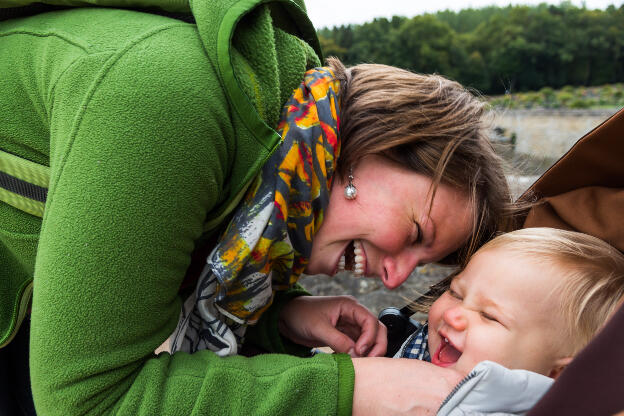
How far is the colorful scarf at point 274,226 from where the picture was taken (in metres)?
1.18

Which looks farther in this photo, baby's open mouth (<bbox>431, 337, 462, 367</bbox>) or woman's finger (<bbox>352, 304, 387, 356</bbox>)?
woman's finger (<bbox>352, 304, 387, 356</bbox>)

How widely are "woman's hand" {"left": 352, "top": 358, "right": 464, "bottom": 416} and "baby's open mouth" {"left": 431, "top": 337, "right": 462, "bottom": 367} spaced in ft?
0.84

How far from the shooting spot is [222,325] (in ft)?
4.56

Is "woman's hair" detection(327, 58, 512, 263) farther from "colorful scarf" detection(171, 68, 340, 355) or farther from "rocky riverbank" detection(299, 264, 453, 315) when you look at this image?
"rocky riverbank" detection(299, 264, 453, 315)

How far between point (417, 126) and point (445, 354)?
2.21 feet

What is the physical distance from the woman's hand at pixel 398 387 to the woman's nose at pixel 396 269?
0.99 feet

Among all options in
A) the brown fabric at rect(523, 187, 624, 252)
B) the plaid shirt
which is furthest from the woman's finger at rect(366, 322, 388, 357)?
the brown fabric at rect(523, 187, 624, 252)

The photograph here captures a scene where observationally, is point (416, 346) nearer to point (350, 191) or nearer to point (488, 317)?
point (488, 317)

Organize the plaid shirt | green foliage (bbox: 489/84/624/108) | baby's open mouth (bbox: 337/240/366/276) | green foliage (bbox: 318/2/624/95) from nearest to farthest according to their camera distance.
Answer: baby's open mouth (bbox: 337/240/366/276) < the plaid shirt < green foliage (bbox: 489/84/624/108) < green foliage (bbox: 318/2/624/95)

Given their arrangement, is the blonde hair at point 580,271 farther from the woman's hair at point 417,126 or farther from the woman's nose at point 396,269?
the woman's nose at point 396,269

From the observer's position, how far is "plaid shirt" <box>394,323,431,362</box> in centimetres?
174

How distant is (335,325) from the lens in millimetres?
1746

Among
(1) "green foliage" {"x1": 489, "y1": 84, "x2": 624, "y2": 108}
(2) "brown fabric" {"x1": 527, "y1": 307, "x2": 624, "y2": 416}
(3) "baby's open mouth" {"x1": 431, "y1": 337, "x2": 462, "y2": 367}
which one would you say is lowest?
(1) "green foliage" {"x1": 489, "y1": 84, "x2": 624, "y2": 108}

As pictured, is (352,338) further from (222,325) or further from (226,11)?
(226,11)
